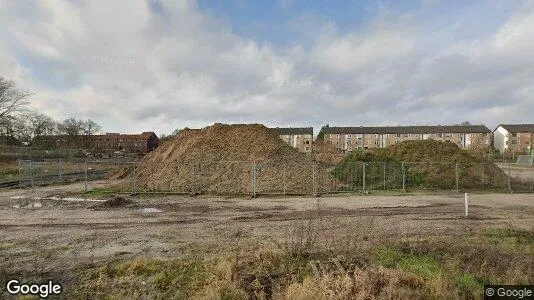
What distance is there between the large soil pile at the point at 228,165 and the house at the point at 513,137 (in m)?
107

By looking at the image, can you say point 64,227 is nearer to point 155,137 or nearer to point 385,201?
point 385,201

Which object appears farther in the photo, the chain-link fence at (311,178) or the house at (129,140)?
the house at (129,140)

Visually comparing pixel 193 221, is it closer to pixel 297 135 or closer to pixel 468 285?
pixel 468 285

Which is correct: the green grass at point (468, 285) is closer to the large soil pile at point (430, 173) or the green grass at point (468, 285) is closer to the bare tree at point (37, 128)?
the large soil pile at point (430, 173)

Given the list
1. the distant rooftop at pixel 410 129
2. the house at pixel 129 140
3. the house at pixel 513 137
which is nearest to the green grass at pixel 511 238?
the distant rooftop at pixel 410 129

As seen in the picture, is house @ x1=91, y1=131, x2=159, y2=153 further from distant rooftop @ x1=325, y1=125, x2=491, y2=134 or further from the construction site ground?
the construction site ground

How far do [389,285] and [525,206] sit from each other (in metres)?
15.8

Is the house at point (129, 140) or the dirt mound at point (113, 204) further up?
the house at point (129, 140)

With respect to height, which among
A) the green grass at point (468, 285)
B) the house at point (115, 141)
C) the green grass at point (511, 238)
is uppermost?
the house at point (115, 141)

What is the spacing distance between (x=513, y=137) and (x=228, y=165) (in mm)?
121235

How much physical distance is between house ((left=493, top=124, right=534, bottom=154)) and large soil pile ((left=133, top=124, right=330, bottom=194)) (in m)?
107

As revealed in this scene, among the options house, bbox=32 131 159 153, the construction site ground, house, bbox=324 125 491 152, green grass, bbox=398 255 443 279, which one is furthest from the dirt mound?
house, bbox=324 125 491 152

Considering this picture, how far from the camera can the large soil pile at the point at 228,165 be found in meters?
24.4

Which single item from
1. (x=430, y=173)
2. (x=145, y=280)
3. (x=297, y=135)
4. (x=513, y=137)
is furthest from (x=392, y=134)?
(x=145, y=280)
